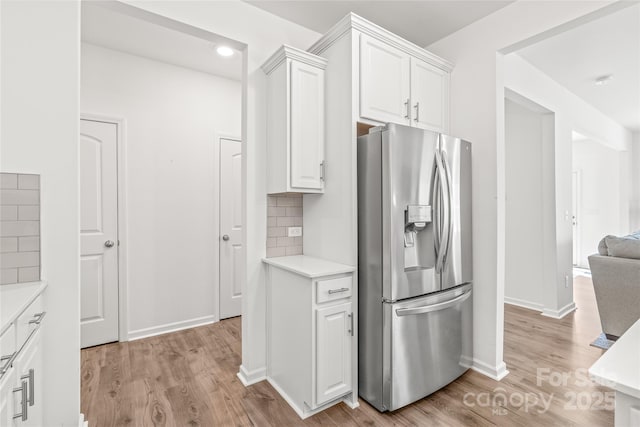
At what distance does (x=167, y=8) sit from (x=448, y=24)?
84.8 inches

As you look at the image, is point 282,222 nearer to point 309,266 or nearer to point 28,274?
point 309,266

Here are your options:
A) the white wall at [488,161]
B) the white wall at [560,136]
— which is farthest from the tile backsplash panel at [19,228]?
the white wall at [560,136]

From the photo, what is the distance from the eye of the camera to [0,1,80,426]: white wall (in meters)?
1.56

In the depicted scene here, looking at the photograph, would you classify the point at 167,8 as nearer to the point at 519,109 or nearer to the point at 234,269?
the point at 234,269

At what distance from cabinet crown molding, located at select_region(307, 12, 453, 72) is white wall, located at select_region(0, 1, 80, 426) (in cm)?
148

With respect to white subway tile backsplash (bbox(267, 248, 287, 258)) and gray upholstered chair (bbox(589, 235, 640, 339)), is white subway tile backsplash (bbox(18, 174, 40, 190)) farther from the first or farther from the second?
gray upholstered chair (bbox(589, 235, 640, 339))

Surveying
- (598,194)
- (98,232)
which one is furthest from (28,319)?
(598,194)

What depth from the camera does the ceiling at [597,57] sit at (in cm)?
267

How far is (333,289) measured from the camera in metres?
1.97

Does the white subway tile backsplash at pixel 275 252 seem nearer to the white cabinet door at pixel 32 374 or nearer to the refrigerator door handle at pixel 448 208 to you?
the refrigerator door handle at pixel 448 208

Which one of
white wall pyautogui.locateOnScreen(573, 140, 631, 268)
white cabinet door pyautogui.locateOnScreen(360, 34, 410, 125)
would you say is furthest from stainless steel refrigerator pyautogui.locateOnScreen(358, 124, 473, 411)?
white wall pyautogui.locateOnScreen(573, 140, 631, 268)

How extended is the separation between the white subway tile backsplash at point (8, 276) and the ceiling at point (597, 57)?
4.16 m

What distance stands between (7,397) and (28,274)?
681mm

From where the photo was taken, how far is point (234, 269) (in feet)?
12.1
